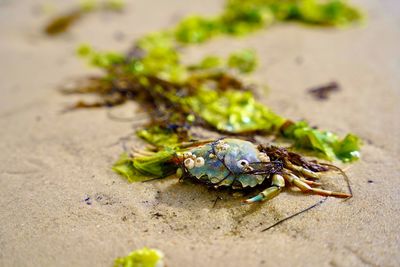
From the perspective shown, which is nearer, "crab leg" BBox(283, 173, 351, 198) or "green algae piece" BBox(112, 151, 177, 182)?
"crab leg" BBox(283, 173, 351, 198)

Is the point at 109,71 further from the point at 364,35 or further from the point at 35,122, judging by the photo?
the point at 364,35

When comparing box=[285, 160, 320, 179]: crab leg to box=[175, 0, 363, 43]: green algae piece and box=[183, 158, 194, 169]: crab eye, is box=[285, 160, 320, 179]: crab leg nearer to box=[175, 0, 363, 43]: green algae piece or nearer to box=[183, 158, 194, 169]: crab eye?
box=[183, 158, 194, 169]: crab eye

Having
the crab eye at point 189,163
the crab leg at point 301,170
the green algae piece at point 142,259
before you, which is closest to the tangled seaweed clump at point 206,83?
the crab leg at point 301,170

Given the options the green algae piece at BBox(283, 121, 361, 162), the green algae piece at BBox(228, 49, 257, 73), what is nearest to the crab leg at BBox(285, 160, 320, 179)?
the green algae piece at BBox(283, 121, 361, 162)

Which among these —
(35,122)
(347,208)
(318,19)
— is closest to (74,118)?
(35,122)

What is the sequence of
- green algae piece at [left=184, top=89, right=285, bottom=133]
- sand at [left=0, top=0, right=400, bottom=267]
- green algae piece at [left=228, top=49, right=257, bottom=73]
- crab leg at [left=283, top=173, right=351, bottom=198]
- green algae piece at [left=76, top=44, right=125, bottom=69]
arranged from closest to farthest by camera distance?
sand at [left=0, top=0, right=400, bottom=267], crab leg at [left=283, top=173, right=351, bottom=198], green algae piece at [left=184, top=89, right=285, bottom=133], green algae piece at [left=228, top=49, right=257, bottom=73], green algae piece at [left=76, top=44, right=125, bottom=69]
